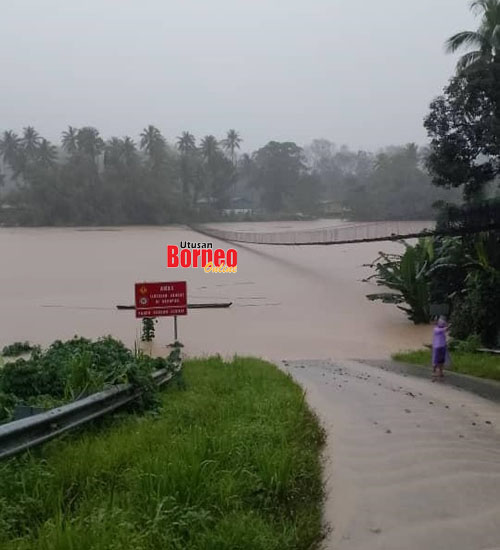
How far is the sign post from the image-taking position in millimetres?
11852

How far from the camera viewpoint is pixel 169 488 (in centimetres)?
255

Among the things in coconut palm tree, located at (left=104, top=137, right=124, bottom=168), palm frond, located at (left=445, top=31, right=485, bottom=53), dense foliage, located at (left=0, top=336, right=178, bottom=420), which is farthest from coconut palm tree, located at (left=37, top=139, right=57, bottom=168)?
dense foliage, located at (left=0, top=336, right=178, bottom=420)

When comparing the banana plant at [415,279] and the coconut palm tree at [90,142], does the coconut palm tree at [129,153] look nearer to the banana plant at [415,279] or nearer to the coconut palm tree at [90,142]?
the coconut palm tree at [90,142]

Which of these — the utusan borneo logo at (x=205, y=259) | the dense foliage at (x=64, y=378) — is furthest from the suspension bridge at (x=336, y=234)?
the dense foliage at (x=64, y=378)

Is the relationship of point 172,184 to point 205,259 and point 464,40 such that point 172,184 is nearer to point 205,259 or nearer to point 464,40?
point 205,259

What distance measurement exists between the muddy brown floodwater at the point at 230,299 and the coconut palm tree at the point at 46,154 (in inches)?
969

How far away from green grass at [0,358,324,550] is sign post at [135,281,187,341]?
802cm

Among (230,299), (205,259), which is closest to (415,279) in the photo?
(230,299)

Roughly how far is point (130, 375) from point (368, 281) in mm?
21714

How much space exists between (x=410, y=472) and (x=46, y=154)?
6736 cm

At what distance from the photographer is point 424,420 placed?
15.4 ft

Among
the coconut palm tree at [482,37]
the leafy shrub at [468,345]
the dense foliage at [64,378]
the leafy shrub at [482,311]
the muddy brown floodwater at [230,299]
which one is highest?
the coconut palm tree at [482,37]

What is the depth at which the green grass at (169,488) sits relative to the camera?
218 centimetres

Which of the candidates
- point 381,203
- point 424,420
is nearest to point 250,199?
point 381,203
